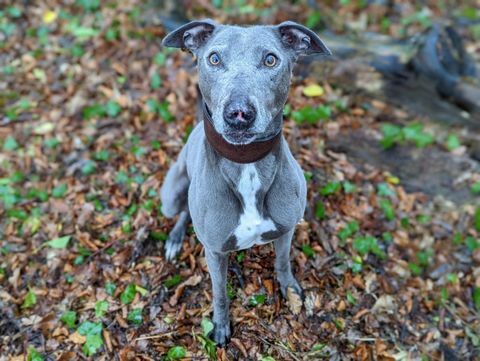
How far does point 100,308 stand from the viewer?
4.84 meters

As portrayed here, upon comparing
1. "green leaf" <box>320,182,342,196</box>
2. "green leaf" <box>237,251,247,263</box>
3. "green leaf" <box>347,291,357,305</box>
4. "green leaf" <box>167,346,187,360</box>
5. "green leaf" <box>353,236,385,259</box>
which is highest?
"green leaf" <box>320,182,342,196</box>

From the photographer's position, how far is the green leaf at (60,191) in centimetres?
594

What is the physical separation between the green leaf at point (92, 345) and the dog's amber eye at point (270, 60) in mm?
3173

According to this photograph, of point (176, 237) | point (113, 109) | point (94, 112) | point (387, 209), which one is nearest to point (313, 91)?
point (387, 209)

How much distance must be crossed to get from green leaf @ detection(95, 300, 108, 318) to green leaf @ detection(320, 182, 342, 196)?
2.75 m

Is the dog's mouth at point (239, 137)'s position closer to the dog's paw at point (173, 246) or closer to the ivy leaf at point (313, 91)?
the dog's paw at point (173, 246)

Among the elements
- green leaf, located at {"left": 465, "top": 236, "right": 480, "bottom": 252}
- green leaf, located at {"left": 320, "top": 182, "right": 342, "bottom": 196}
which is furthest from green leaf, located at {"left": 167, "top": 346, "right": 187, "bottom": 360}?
green leaf, located at {"left": 465, "top": 236, "right": 480, "bottom": 252}

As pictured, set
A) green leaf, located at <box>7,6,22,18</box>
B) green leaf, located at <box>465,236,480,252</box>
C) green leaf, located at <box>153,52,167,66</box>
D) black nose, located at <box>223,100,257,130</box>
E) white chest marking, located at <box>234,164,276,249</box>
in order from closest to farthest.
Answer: black nose, located at <box>223,100,257,130</box> → white chest marking, located at <box>234,164,276,249</box> → green leaf, located at <box>465,236,480,252</box> → green leaf, located at <box>153,52,167,66</box> → green leaf, located at <box>7,6,22,18</box>

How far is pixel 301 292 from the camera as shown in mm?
4812

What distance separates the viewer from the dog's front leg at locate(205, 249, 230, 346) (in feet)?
13.1

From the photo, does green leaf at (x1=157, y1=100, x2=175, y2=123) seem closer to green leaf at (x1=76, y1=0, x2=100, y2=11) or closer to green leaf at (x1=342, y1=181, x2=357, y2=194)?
green leaf at (x1=342, y1=181, x2=357, y2=194)

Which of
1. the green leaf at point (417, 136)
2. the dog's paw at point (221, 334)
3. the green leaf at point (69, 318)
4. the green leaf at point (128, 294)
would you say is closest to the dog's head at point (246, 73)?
the dog's paw at point (221, 334)

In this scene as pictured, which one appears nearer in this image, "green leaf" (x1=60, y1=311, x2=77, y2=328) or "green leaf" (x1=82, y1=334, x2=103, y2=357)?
"green leaf" (x1=82, y1=334, x2=103, y2=357)

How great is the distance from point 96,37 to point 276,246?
5172 millimetres
